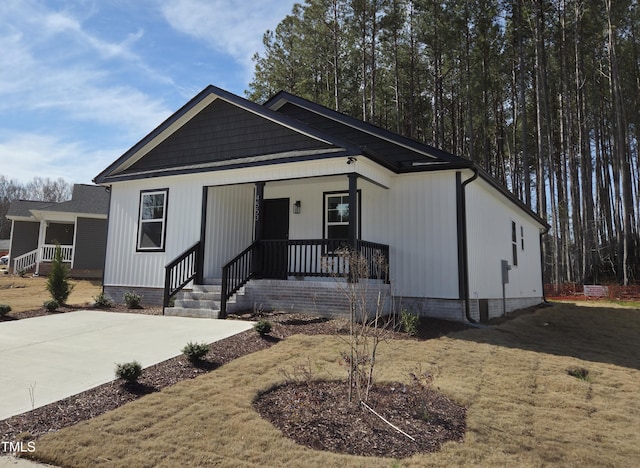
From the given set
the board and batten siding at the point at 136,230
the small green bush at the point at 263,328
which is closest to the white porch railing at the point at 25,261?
the board and batten siding at the point at 136,230

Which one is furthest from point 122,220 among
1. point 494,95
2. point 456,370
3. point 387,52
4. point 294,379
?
point 494,95

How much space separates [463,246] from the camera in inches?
365

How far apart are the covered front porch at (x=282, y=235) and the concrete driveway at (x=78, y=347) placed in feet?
4.46

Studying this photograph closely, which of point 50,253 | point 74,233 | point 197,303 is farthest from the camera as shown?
point 74,233

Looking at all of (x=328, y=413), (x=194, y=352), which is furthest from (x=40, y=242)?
(x=328, y=413)

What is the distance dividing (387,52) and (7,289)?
872 inches

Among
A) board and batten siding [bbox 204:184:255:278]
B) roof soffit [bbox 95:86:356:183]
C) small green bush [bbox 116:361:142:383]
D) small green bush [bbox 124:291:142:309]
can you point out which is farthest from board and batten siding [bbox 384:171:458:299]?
small green bush [bbox 116:361:142:383]

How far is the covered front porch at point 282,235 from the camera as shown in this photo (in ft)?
31.2

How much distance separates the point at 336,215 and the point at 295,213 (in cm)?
118

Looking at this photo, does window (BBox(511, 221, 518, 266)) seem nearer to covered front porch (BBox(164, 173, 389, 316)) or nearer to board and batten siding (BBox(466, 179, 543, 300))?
board and batten siding (BBox(466, 179, 543, 300))

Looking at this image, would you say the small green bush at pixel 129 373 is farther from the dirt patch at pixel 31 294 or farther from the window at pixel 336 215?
the window at pixel 336 215

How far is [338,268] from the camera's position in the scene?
31.3 feet

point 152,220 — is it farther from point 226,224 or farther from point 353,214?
point 353,214

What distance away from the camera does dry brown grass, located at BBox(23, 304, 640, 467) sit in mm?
3123
